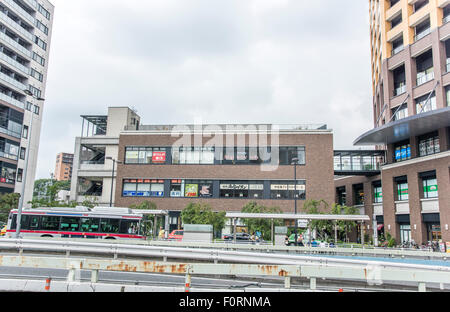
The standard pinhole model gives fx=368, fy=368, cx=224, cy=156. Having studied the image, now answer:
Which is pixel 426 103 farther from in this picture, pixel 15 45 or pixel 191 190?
pixel 15 45

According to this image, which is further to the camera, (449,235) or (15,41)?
(15,41)

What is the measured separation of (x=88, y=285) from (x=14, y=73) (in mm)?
60528

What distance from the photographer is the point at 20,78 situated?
60531 millimetres

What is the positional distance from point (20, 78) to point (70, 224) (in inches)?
1645

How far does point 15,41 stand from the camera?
2290 inches

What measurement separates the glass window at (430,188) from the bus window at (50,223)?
35.0m

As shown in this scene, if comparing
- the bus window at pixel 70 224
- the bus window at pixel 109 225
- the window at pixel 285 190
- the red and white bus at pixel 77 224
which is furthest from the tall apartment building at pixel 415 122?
the bus window at pixel 70 224

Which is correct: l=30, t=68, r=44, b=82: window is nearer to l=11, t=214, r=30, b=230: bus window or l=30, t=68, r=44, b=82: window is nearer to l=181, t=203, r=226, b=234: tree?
l=181, t=203, r=226, b=234: tree

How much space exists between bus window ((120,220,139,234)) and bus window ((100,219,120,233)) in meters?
0.40

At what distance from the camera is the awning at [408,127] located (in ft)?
108

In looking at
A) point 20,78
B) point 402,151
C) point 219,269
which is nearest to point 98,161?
point 20,78

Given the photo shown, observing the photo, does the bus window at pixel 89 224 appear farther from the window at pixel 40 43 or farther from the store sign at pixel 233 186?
the window at pixel 40 43

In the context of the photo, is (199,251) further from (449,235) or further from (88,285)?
(449,235)
